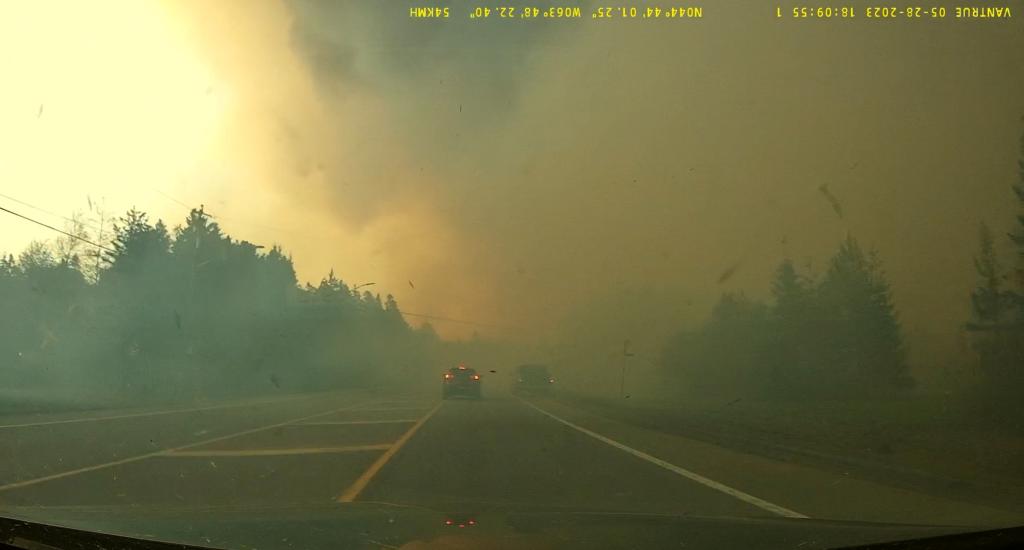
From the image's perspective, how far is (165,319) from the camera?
1977 inches

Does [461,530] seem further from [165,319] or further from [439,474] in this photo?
[165,319]

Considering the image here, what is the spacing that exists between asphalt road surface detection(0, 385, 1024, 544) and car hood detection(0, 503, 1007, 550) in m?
0.81

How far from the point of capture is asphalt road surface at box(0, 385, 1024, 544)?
812 centimetres

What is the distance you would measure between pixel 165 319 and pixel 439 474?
45234mm

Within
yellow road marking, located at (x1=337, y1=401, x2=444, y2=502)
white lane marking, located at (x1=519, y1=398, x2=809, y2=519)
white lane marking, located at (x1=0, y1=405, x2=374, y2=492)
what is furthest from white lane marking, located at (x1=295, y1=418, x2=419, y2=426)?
white lane marking, located at (x1=519, y1=398, x2=809, y2=519)

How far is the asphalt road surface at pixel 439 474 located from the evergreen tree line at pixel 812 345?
210 ft

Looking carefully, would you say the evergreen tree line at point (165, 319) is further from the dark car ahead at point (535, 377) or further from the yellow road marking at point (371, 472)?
the yellow road marking at point (371, 472)

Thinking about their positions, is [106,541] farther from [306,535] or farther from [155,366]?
[155,366]

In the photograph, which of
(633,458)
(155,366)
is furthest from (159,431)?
(155,366)

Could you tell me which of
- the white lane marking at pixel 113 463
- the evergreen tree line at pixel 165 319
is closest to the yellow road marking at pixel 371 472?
the white lane marking at pixel 113 463

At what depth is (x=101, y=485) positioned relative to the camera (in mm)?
9633

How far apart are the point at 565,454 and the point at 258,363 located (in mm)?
54067

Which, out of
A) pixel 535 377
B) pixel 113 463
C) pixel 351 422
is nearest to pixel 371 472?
pixel 113 463

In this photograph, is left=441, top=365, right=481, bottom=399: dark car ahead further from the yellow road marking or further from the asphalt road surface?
the yellow road marking
